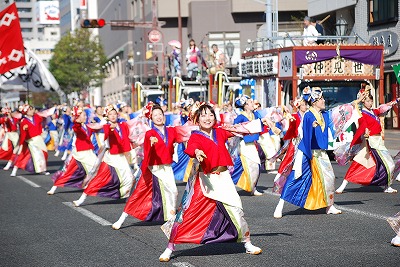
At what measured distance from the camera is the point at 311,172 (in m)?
11.6

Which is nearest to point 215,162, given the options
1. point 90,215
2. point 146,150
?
point 146,150

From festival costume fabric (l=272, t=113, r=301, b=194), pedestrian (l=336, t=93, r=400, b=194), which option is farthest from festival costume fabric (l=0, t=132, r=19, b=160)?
festival costume fabric (l=272, t=113, r=301, b=194)

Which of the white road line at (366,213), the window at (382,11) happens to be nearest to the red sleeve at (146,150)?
the white road line at (366,213)

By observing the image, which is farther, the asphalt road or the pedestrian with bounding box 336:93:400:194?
the pedestrian with bounding box 336:93:400:194

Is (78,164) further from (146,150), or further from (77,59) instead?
(77,59)

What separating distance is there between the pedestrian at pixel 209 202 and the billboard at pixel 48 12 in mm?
150561

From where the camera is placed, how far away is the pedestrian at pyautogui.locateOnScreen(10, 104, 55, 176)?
799 inches

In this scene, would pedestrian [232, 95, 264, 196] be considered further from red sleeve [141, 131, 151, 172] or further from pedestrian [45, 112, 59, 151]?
pedestrian [45, 112, 59, 151]

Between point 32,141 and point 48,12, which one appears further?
point 48,12

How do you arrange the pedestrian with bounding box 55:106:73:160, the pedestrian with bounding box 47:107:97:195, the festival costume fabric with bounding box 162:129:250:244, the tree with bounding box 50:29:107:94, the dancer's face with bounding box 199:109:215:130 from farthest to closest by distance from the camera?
the tree with bounding box 50:29:107:94, the pedestrian with bounding box 55:106:73:160, the pedestrian with bounding box 47:107:97:195, the dancer's face with bounding box 199:109:215:130, the festival costume fabric with bounding box 162:129:250:244

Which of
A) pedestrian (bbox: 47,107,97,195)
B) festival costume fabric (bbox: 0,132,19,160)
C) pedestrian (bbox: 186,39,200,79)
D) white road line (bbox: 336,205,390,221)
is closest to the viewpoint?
white road line (bbox: 336,205,390,221)

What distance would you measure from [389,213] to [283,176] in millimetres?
1427

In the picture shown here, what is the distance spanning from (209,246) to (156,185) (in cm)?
158

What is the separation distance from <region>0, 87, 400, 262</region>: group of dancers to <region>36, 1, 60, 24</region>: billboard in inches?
5580
